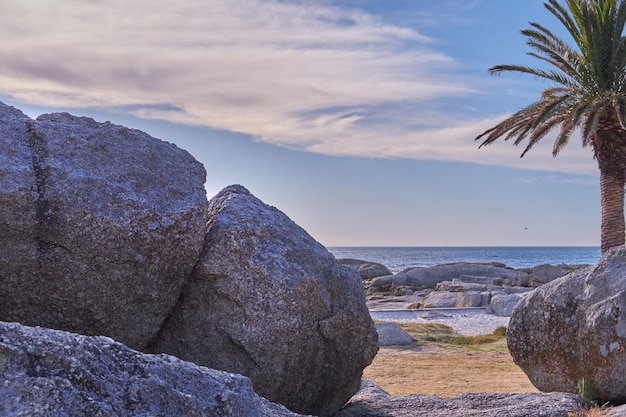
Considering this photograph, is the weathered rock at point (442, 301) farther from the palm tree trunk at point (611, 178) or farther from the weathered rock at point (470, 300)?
the palm tree trunk at point (611, 178)

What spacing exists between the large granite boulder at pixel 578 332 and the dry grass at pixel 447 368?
1765mm

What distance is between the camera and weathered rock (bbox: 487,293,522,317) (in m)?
26.3

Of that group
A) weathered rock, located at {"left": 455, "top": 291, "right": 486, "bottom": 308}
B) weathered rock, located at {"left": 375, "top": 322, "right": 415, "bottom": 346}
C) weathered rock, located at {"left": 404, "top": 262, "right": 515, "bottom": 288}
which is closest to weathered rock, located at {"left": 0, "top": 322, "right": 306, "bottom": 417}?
weathered rock, located at {"left": 375, "top": 322, "right": 415, "bottom": 346}

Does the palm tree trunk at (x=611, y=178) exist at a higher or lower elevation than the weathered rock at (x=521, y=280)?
higher

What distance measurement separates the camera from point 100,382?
288 cm

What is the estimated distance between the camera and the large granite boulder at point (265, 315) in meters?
5.98

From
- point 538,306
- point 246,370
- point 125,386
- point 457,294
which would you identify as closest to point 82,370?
point 125,386

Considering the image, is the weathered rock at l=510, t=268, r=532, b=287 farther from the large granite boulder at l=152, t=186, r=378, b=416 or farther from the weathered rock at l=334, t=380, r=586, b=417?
the large granite boulder at l=152, t=186, r=378, b=416

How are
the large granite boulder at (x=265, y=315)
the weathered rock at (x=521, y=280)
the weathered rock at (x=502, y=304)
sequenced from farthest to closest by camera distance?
1. the weathered rock at (x=521, y=280)
2. the weathered rock at (x=502, y=304)
3. the large granite boulder at (x=265, y=315)

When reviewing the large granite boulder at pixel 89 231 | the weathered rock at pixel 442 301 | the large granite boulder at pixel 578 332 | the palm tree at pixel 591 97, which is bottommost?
the weathered rock at pixel 442 301

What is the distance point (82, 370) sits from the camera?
288 centimetres

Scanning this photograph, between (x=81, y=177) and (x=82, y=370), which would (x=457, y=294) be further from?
(x=82, y=370)

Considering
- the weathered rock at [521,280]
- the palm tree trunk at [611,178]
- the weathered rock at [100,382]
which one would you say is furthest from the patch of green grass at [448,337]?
the weathered rock at [521,280]

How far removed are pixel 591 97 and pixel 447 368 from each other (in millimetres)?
11261
